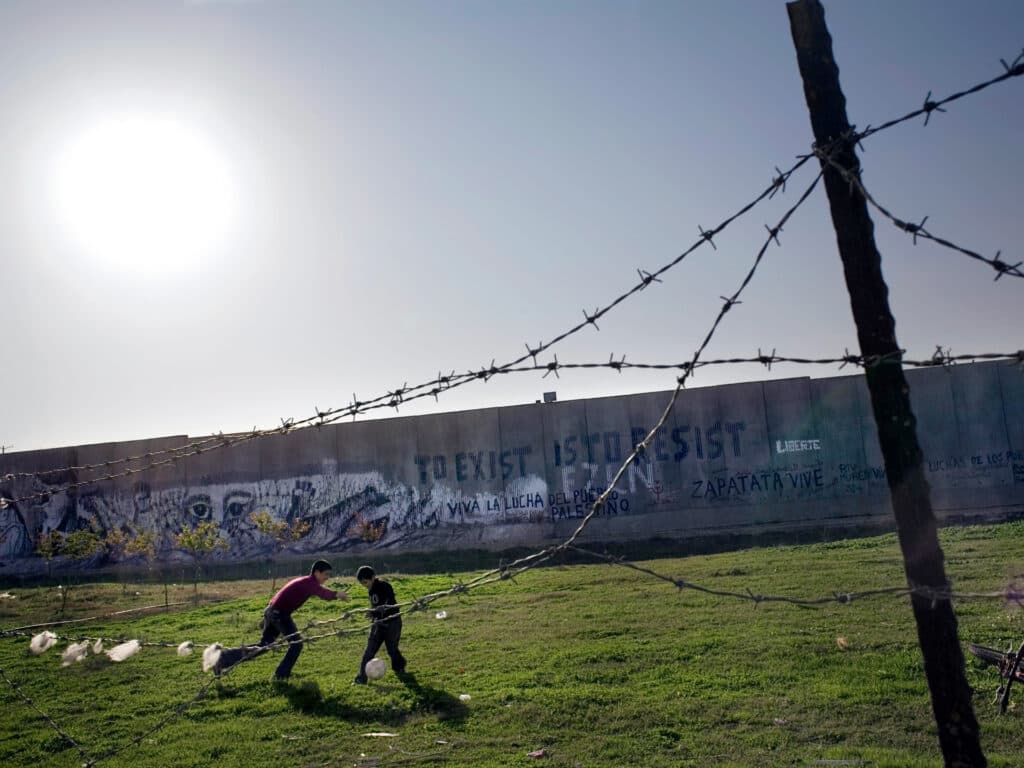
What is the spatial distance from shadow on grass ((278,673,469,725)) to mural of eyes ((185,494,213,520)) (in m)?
19.7

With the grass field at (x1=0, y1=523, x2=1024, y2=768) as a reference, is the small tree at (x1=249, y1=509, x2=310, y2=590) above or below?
above

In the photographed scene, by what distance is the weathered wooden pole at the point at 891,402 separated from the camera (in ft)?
10.5

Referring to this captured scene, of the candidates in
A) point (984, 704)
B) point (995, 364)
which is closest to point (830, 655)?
point (984, 704)

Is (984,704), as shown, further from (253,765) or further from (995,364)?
(995,364)

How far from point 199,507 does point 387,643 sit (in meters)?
20.3

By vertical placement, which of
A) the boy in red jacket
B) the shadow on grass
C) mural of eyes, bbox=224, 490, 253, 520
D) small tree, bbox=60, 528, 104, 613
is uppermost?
mural of eyes, bbox=224, 490, 253, 520

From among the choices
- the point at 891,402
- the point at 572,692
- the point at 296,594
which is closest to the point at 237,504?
the point at 296,594

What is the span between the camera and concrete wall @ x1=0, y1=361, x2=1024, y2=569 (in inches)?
923

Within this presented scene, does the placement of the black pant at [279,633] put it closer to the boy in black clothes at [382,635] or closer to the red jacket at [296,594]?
the red jacket at [296,594]

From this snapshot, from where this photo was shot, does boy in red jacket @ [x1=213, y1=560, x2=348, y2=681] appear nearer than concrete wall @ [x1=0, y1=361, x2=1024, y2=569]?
Yes

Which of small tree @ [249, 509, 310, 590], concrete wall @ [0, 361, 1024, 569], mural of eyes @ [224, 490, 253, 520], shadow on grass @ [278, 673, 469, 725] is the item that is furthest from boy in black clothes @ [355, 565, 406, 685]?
mural of eyes @ [224, 490, 253, 520]

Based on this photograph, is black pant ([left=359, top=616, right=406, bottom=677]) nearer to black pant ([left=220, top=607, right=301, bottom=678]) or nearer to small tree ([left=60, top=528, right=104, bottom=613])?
black pant ([left=220, top=607, right=301, bottom=678])

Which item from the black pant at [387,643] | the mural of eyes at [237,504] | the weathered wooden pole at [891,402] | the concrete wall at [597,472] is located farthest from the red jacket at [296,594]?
the mural of eyes at [237,504]

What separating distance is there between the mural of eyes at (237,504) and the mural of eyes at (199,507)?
54 centimetres
